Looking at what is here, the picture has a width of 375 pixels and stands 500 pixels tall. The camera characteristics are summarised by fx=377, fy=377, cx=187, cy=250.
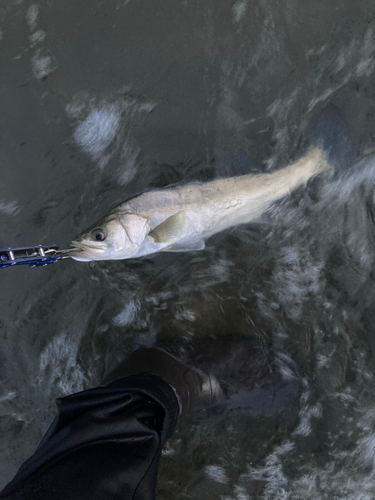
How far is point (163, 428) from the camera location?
199 centimetres

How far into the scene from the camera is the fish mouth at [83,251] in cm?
246

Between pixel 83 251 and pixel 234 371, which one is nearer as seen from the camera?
pixel 83 251

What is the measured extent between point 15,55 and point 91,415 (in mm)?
2936

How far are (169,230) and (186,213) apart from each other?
192 mm

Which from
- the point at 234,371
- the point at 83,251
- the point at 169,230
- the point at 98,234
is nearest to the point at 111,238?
the point at 98,234

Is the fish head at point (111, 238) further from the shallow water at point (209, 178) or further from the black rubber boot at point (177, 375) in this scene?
the black rubber boot at point (177, 375)

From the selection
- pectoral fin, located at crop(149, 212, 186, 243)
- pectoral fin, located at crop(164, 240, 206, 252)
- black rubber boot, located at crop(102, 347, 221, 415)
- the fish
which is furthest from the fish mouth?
black rubber boot, located at crop(102, 347, 221, 415)

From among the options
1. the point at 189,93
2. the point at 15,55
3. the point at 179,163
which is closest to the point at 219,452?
the point at 179,163

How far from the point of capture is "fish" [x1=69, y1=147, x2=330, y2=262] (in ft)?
8.33

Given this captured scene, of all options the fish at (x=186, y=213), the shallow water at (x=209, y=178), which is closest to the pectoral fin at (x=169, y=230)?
the fish at (x=186, y=213)

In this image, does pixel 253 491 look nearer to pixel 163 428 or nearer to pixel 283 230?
pixel 163 428

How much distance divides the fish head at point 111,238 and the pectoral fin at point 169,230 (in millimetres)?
84

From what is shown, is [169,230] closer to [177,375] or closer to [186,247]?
[186,247]

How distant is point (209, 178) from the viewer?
118 inches
